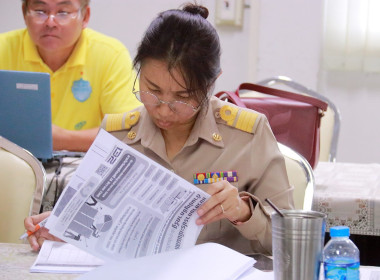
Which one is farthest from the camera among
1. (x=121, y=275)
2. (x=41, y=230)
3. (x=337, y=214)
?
(x=337, y=214)

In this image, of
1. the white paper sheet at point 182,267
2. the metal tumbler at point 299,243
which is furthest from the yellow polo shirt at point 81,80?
the metal tumbler at point 299,243

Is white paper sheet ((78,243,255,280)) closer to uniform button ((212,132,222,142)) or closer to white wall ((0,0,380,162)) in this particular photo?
uniform button ((212,132,222,142))

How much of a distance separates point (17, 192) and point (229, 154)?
528 mm

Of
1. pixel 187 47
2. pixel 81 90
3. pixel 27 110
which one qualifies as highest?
pixel 187 47

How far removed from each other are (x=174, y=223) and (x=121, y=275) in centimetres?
15

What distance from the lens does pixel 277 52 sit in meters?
3.99

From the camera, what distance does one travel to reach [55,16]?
8.92 ft

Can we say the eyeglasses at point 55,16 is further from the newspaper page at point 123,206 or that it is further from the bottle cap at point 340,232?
the bottle cap at point 340,232

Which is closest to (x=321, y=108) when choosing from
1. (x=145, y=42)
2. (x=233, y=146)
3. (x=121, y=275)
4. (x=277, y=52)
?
(x=233, y=146)

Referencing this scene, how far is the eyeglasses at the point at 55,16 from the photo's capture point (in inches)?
107

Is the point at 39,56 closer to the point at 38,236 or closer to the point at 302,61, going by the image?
the point at 38,236

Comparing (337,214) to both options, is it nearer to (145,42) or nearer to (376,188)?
(376,188)

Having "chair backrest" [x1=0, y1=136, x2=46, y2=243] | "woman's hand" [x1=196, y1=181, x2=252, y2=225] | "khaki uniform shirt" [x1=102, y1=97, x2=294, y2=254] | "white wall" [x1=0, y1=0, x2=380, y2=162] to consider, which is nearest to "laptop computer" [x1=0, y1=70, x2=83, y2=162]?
"chair backrest" [x1=0, y1=136, x2=46, y2=243]

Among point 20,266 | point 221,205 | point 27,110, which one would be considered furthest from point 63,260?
point 27,110
